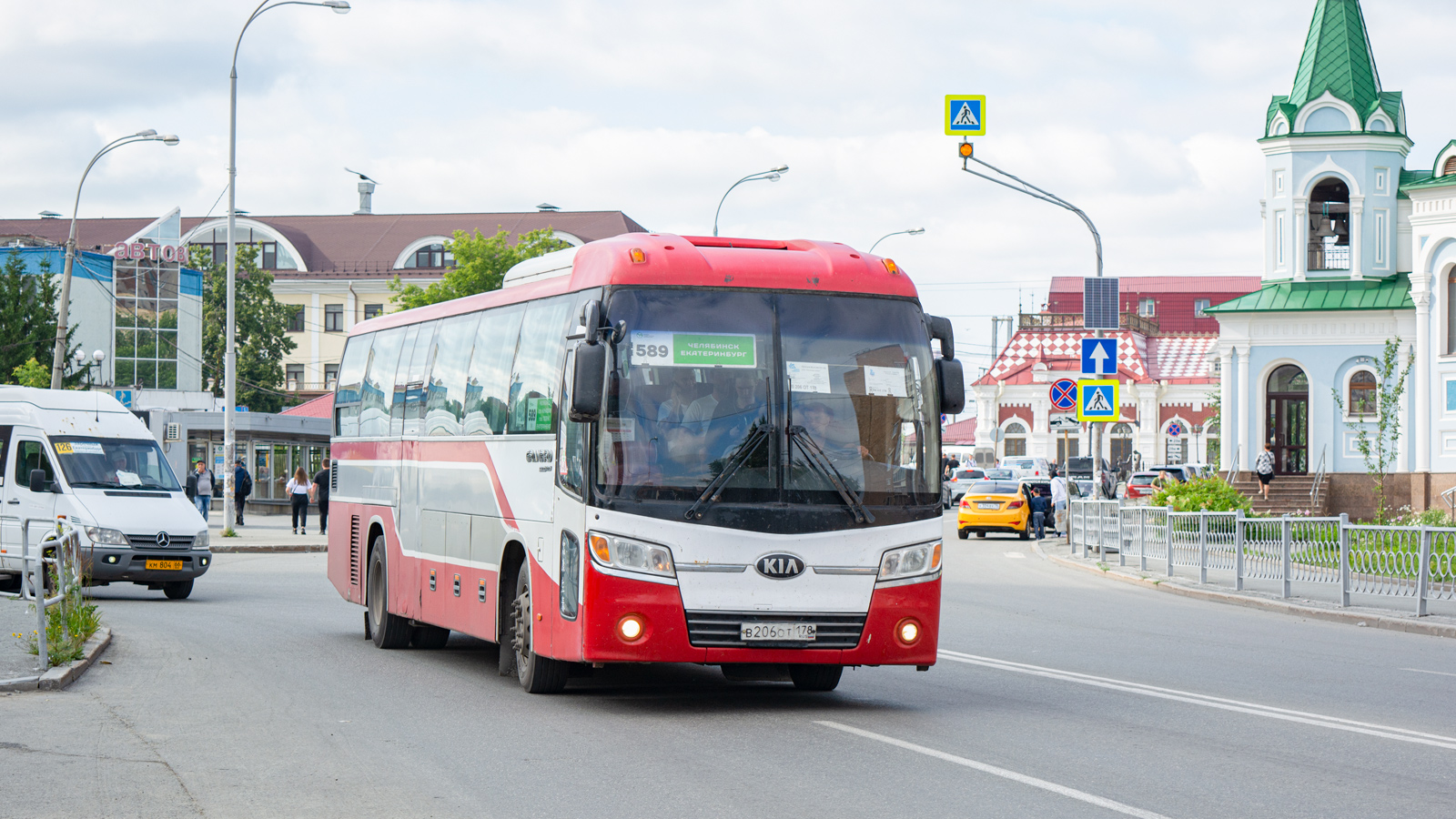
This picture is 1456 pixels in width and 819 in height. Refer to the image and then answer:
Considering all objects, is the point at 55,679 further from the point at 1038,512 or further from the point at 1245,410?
the point at 1245,410

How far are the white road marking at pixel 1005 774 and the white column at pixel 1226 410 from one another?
38128mm

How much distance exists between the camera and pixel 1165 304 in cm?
12688

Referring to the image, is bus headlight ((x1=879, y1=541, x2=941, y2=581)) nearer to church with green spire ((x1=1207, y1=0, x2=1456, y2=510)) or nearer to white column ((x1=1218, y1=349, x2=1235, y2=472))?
church with green spire ((x1=1207, y1=0, x2=1456, y2=510))

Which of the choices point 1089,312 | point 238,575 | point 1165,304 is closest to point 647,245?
point 238,575

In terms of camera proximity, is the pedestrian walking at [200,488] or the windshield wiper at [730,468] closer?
the windshield wiper at [730,468]

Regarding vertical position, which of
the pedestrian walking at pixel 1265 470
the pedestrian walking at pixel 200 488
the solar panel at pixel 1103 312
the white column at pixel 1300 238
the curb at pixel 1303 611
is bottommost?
the curb at pixel 1303 611

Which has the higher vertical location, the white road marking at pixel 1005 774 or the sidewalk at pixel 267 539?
the white road marking at pixel 1005 774

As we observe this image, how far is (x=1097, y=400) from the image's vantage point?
3091cm

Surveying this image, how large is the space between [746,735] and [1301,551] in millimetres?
14241

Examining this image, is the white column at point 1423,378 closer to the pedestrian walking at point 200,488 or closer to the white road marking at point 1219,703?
the white road marking at point 1219,703

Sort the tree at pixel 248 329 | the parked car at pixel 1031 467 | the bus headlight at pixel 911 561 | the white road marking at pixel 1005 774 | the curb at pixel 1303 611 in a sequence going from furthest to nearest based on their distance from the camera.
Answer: the tree at pixel 248 329, the parked car at pixel 1031 467, the curb at pixel 1303 611, the bus headlight at pixel 911 561, the white road marking at pixel 1005 774

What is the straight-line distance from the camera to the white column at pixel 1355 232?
44.9 m

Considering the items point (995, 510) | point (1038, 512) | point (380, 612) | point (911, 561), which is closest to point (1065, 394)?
point (995, 510)

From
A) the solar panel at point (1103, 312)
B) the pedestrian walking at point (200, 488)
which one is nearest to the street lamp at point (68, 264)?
the pedestrian walking at point (200, 488)
